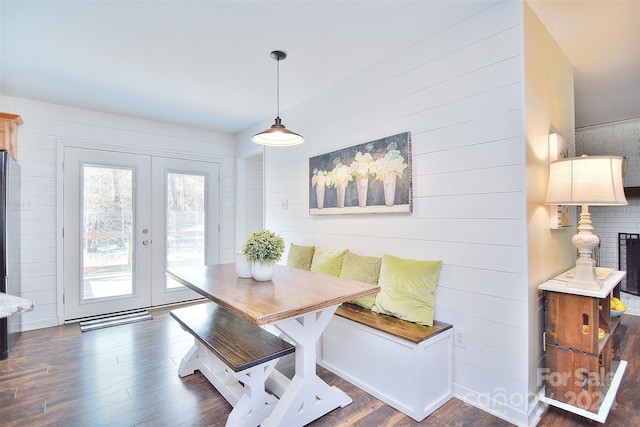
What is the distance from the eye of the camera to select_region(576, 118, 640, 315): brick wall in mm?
4074

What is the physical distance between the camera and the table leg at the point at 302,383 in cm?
179

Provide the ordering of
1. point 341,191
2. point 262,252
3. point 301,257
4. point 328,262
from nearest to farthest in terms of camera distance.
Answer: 1. point 262,252
2. point 328,262
3. point 341,191
4. point 301,257

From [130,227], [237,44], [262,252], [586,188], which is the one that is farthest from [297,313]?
[130,227]

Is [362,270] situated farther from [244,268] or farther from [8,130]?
[8,130]

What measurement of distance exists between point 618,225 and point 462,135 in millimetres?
3699

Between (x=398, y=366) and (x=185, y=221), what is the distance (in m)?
3.64

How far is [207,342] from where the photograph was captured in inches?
77.1

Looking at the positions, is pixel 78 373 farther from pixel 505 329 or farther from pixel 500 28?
pixel 500 28

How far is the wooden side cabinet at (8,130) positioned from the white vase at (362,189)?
340 centimetres

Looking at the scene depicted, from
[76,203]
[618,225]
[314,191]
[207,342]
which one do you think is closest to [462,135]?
[314,191]

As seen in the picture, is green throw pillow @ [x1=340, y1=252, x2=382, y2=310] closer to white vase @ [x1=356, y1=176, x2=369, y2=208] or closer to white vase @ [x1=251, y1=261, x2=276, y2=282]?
white vase @ [x1=356, y1=176, x2=369, y2=208]

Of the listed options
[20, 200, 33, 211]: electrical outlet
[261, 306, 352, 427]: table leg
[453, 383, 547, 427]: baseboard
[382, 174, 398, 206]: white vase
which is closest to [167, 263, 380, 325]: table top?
[261, 306, 352, 427]: table leg

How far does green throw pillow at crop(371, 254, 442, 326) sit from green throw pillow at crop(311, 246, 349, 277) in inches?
22.8

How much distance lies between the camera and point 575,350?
6.25ft
